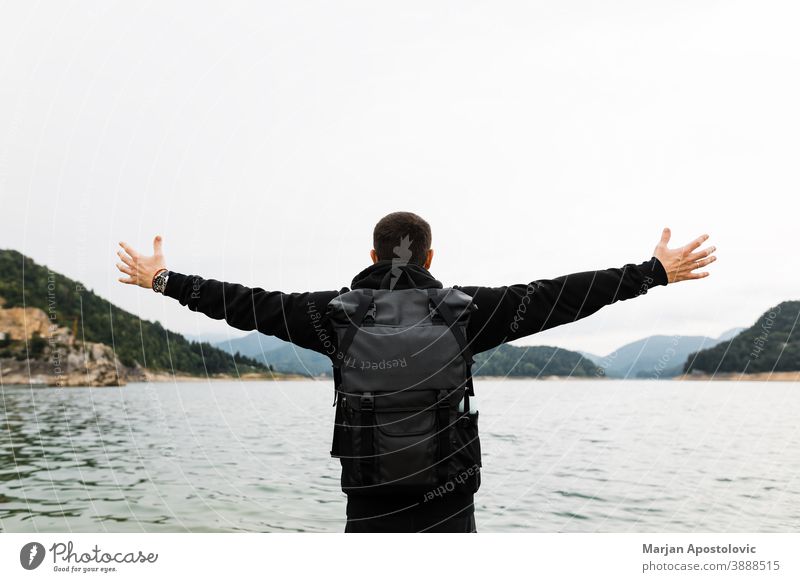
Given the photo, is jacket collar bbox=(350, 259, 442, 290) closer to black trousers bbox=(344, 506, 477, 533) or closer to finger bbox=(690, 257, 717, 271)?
black trousers bbox=(344, 506, 477, 533)

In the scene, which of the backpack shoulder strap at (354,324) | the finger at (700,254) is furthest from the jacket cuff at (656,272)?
the backpack shoulder strap at (354,324)

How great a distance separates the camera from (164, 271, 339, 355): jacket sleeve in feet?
12.5

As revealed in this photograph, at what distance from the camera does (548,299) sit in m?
3.83

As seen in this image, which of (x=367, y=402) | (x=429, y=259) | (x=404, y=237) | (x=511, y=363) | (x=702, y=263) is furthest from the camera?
(x=511, y=363)

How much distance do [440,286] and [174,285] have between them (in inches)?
64.4

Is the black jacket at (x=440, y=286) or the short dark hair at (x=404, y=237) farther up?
the short dark hair at (x=404, y=237)

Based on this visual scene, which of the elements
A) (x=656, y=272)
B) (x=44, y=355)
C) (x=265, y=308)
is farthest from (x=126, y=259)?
(x=44, y=355)

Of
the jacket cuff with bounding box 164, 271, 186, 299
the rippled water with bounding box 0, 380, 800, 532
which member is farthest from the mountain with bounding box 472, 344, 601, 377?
the rippled water with bounding box 0, 380, 800, 532

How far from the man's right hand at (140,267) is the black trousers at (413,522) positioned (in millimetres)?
1929

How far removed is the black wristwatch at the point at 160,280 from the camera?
13.4 feet

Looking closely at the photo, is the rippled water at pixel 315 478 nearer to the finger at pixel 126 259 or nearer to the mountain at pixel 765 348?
the mountain at pixel 765 348

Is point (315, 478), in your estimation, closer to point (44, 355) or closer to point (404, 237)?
point (404, 237)
